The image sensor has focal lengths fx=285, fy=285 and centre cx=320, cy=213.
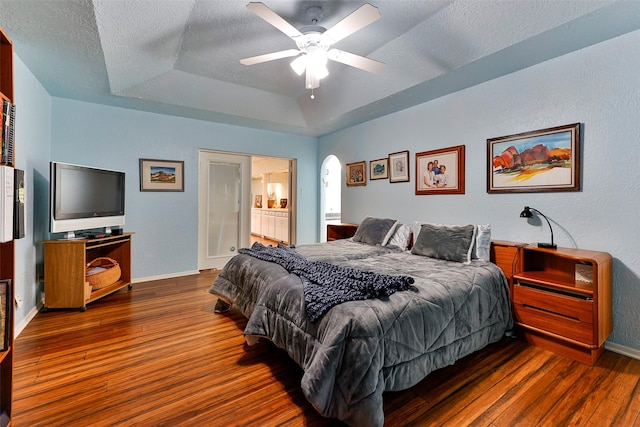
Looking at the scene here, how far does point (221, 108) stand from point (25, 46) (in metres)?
1.92

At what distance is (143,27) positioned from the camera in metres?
2.37

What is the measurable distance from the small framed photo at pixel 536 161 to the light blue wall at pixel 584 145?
0.06 m

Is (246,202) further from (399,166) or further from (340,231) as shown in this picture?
(399,166)

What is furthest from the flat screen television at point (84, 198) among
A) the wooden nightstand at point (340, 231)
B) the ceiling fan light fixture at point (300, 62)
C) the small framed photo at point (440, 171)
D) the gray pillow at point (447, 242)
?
the small framed photo at point (440, 171)

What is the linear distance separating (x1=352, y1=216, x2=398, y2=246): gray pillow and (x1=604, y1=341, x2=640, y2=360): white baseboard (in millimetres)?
2057

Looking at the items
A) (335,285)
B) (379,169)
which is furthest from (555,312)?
(379,169)

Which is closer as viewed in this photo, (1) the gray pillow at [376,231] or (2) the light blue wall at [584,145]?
(2) the light blue wall at [584,145]

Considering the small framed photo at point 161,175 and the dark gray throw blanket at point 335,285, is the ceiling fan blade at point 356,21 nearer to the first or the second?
the dark gray throw blanket at point 335,285

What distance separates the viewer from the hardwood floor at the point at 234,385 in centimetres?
150

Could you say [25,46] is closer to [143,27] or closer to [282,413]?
[143,27]

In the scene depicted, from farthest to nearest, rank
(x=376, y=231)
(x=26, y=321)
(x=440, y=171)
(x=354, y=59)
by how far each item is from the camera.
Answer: (x=376, y=231), (x=440, y=171), (x=26, y=321), (x=354, y=59)

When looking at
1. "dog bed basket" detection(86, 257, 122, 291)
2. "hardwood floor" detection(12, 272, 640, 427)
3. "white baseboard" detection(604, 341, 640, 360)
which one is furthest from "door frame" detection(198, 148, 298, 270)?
"white baseboard" detection(604, 341, 640, 360)

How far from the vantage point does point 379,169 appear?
4277 mm

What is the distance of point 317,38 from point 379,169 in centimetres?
242
